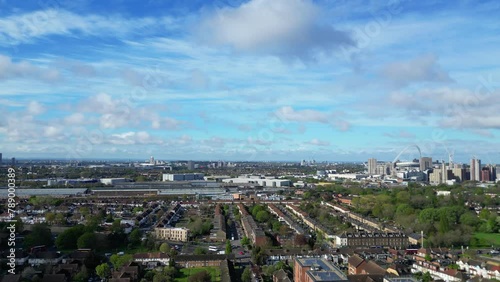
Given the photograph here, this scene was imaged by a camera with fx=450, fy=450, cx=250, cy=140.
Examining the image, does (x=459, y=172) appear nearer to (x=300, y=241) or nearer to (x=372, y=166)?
(x=372, y=166)

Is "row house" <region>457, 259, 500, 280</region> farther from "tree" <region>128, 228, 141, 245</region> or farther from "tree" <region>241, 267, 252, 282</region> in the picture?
"tree" <region>128, 228, 141, 245</region>

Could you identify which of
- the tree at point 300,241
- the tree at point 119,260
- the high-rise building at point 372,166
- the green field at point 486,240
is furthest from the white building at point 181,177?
the tree at point 119,260

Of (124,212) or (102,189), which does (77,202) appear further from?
(102,189)

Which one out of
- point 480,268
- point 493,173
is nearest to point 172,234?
point 480,268

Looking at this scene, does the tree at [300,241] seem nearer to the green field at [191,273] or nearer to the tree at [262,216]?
the green field at [191,273]

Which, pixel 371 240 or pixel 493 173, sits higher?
pixel 493 173

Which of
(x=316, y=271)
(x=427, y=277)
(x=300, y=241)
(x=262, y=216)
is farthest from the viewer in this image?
(x=262, y=216)

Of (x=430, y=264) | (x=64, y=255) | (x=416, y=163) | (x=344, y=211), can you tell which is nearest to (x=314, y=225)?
(x=344, y=211)
